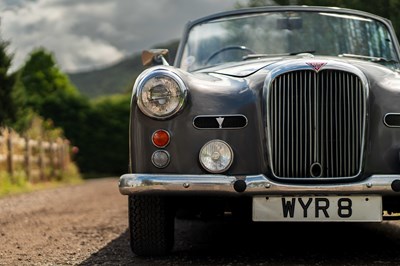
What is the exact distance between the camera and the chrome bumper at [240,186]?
3693mm

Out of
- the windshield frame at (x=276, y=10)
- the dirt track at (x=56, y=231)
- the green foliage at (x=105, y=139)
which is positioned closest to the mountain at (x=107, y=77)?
the green foliage at (x=105, y=139)

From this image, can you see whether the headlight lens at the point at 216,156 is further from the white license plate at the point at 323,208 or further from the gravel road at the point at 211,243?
the gravel road at the point at 211,243

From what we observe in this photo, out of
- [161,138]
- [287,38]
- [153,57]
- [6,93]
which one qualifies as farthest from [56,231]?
[6,93]

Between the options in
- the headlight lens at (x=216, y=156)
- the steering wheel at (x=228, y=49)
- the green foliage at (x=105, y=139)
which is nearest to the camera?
the headlight lens at (x=216, y=156)

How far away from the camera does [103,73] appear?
15000 cm

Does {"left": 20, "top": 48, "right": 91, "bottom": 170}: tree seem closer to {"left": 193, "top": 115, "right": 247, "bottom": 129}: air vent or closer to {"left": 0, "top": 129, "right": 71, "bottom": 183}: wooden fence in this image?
{"left": 0, "top": 129, "right": 71, "bottom": 183}: wooden fence

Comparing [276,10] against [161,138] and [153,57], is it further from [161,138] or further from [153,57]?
[161,138]

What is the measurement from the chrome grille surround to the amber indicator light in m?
0.56

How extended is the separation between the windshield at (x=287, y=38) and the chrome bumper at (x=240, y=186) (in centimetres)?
157

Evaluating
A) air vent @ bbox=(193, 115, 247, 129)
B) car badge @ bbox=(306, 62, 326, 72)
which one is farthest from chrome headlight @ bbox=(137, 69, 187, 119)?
car badge @ bbox=(306, 62, 326, 72)

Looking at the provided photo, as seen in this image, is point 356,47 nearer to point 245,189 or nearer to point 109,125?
point 245,189

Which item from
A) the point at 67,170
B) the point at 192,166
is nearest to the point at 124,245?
the point at 192,166

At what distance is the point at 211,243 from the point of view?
491cm

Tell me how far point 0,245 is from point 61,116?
1420 inches
